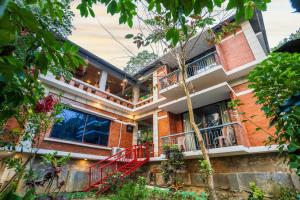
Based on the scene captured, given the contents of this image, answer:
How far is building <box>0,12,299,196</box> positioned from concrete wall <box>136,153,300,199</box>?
3cm

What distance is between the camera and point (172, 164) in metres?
8.08

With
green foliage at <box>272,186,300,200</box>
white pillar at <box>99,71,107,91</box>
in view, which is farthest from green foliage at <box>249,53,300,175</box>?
white pillar at <box>99,71,107,91</box>

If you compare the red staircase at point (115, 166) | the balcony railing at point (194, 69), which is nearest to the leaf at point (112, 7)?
the red staircase at point (115, 166)

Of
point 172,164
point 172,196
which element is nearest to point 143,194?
point 172,196

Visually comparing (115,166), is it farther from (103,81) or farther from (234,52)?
(234,52)

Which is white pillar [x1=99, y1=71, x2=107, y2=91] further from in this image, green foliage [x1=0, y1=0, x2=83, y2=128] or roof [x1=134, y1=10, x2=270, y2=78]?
green foliage [x1=0, y1=0, x2=83, y2=128]

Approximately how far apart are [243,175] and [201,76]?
518 centimetres

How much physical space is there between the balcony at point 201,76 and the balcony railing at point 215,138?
106 inches

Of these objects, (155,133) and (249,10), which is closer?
(249,10)

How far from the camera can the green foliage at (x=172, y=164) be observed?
8031 mm

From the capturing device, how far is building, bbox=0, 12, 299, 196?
24.0 feet

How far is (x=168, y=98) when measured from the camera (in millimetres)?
11195

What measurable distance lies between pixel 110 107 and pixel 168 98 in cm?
420

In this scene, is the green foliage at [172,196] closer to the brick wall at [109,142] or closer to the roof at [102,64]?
the brick wall at [109,142]
